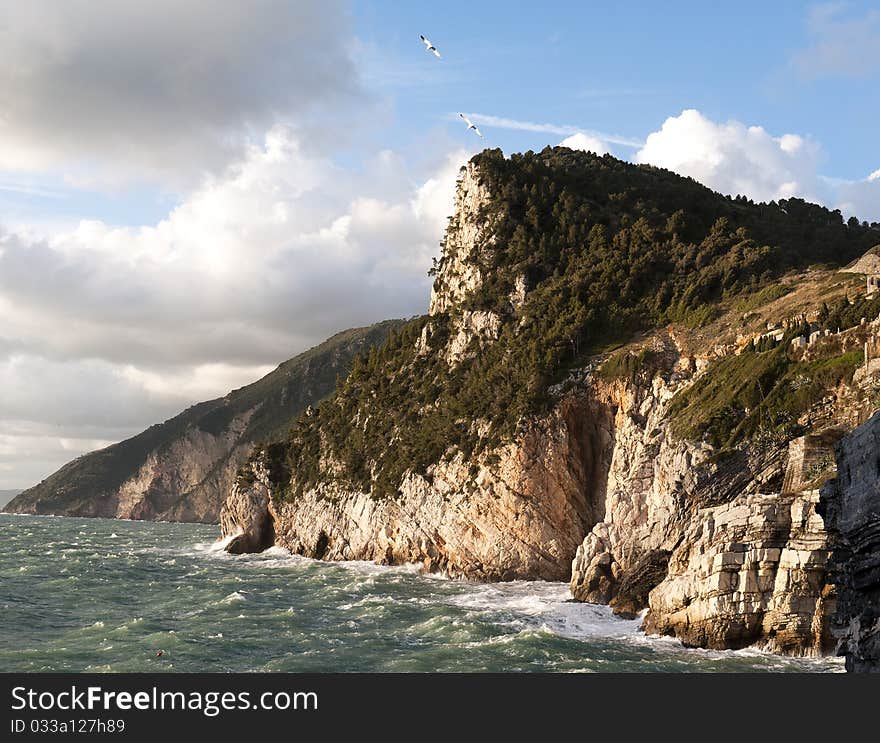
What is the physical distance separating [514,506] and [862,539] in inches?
1462

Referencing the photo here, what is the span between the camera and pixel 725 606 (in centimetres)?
3266

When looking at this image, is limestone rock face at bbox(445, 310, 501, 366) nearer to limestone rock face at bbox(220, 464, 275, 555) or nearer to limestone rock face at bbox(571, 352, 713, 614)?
limestone rock face at bbox(571, 352, 713, 614)

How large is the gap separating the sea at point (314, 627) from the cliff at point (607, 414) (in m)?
3.00

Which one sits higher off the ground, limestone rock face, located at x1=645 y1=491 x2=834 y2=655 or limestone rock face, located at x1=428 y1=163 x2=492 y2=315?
limestone rock face, located at x1=428 y1=163 x2=492 y2=315

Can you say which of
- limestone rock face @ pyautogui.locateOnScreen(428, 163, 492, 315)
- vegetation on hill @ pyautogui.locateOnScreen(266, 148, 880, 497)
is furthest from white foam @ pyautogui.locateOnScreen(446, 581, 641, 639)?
limestone rock face @ pyautogui.locateOnScreen(428, 163, 492, 315)

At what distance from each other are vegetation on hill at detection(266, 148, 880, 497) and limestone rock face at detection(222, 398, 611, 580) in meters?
2.09

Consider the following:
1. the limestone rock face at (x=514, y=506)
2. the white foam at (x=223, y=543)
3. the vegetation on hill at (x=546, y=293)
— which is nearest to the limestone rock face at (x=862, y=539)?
the limestone rock face at (x=514, y=506)

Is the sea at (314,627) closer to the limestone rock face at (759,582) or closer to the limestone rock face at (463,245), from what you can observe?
the limestone rock face at (759,582)

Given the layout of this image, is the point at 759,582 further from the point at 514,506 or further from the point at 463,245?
the point at 463,245

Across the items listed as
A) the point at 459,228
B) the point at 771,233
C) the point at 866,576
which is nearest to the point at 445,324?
the point at 459,228

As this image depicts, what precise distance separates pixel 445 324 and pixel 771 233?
101ft

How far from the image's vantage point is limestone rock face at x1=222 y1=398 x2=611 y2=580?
54500 millimetres

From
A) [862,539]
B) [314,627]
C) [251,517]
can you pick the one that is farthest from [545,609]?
[251,517]

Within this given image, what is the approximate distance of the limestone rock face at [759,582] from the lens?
102ft
